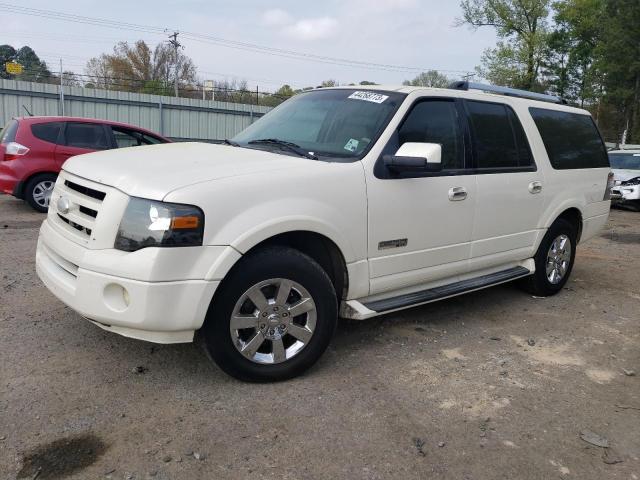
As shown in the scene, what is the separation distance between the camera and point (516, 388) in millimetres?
3520

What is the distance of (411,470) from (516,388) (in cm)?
121

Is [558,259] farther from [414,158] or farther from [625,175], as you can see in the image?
[625,175]

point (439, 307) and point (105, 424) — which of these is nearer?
point (105, 424)

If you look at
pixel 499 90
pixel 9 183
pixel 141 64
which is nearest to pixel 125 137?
pixel 9 183

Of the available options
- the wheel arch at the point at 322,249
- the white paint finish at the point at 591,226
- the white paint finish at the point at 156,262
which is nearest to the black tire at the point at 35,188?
the white paint finish at the point at 156,262

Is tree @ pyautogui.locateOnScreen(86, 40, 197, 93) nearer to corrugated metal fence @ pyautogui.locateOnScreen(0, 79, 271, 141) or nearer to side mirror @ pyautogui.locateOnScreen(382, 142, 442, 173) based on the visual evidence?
corrugated metal fence @ pyautogui.locateOnScreen(0, 79, 271, 141)

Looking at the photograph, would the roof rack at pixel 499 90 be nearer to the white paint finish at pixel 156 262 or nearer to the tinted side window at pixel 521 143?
the tinted side window at pixel 521 143

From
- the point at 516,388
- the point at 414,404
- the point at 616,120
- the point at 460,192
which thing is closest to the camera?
the point at 414,404

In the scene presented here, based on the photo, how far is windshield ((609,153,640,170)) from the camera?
14.6 meters

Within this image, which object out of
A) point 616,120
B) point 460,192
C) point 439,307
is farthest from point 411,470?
point 616,120

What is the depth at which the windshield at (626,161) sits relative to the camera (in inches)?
574

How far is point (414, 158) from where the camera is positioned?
3.56 meters

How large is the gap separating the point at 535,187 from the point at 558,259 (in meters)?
1.04

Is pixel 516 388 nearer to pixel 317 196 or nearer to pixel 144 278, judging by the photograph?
pixel 317 196
